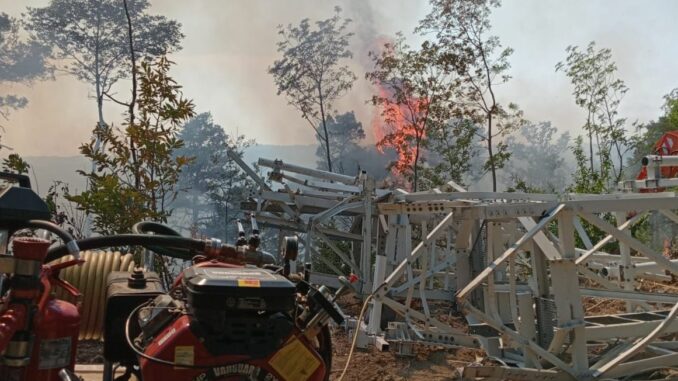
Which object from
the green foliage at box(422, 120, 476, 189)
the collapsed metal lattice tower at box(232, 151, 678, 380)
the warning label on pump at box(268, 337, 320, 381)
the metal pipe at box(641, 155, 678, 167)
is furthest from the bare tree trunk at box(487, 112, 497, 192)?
the warning label on pump at box(268, 337, 320, 381)

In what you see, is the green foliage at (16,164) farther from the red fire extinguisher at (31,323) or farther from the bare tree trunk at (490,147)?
the bare tree trunk at (490,147)

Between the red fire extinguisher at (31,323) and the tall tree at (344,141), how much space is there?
20673 millimetres

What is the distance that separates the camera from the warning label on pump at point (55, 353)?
1798 millimetres

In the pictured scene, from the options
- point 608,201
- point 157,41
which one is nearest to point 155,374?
point 608,201

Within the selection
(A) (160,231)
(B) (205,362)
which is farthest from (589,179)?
(B) (205,362)

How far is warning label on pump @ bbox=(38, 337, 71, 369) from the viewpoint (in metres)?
1.80

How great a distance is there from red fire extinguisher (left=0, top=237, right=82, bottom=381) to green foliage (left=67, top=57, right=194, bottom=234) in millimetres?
4282

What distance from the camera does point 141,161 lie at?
6.37m

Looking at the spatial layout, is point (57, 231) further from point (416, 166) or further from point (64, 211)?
point (416, 166)

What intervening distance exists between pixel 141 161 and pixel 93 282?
9.36 ft

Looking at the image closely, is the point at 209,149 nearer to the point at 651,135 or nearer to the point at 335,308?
the point at 651,135

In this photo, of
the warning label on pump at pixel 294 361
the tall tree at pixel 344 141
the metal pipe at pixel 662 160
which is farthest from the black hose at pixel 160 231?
the tall tree at pixel 344 141

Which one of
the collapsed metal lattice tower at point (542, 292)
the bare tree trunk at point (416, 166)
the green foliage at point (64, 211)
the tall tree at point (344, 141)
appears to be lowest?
the collapsed metal lattice tower at point (542, 292)

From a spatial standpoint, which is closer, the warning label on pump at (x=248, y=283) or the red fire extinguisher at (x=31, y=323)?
the red fire extinguisher at (x=31, y=323)
